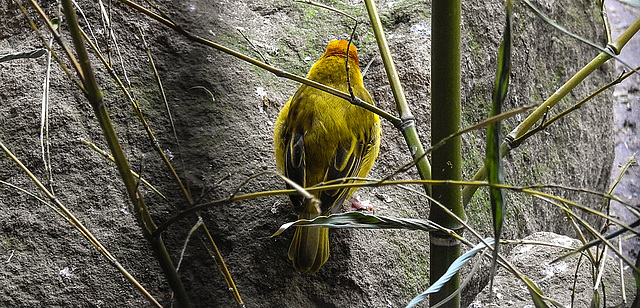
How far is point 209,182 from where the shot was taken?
3.06 meters

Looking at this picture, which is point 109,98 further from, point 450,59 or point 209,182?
point 450,59

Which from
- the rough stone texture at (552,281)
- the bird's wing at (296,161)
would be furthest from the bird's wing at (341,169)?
the rough stone texture at (552,281)

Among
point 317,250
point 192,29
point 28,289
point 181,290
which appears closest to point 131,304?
point 28,289

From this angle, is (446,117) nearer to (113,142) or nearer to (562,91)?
(562,91)

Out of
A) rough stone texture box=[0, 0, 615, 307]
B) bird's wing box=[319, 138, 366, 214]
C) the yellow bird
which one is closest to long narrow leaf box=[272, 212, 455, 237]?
rough stone texture box=[0, 0, 615, 307]

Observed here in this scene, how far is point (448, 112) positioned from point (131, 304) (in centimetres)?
158

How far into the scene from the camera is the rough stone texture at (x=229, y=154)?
269 centimetres

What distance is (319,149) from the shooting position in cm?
300

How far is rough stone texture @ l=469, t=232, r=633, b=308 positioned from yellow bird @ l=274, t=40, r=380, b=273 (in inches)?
35.5

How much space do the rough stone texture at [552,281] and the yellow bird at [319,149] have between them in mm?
903

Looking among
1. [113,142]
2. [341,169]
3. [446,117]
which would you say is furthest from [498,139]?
[341,169]

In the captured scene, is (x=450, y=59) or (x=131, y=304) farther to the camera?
(x=131, y=304)

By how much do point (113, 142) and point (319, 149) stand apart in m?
1.62

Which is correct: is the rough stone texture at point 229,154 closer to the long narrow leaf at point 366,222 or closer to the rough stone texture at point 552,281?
the rough stone texture at point 552,281
